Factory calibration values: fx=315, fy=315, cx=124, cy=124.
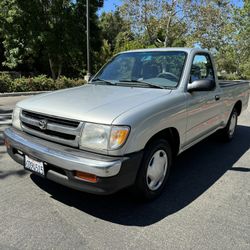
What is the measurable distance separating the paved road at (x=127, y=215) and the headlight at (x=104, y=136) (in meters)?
0.84

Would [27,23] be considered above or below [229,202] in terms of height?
above

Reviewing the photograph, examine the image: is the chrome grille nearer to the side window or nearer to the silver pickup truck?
the silver pickup truck

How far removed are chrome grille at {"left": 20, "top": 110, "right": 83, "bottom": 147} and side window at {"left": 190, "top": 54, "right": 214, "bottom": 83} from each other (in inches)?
79.5

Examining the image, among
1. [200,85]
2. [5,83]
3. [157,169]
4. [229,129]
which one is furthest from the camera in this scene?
[5,83]

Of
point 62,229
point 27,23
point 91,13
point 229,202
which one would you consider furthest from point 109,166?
point 91,13

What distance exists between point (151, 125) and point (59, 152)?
3.25 ft

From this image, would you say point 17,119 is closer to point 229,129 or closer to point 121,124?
point 121,124

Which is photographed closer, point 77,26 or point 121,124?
point 121,124

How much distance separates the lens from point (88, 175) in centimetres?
300

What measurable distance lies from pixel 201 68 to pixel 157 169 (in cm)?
203

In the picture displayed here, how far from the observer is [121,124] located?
118 inches

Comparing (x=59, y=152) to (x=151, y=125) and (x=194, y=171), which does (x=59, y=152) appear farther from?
(x=194, y=171)

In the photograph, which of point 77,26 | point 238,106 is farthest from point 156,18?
point 238,106

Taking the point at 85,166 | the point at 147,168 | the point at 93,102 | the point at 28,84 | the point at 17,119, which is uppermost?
the point at 93,102
